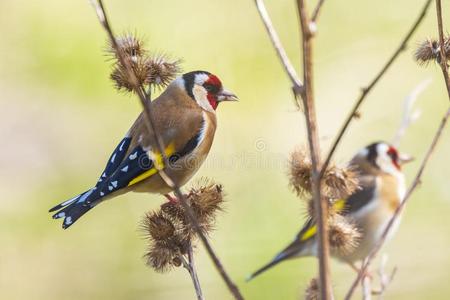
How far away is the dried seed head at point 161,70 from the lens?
6.71 ft

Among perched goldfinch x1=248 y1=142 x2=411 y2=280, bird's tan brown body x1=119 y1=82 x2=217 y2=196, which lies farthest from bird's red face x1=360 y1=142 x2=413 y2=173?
bird's tan brown body x1=119 y1=82 x2=217 y2=196

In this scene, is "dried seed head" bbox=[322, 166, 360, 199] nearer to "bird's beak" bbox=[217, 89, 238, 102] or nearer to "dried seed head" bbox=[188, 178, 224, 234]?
"dried seed head" bbox=[188, 178, 224, 234]

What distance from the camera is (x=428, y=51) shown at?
1996 mm

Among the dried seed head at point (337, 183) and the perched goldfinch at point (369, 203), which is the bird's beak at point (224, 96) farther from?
the dried seed head at point (337, 183)

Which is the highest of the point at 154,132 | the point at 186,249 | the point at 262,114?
the point at 262,114

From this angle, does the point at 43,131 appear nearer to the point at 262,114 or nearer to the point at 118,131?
the point at 118,131

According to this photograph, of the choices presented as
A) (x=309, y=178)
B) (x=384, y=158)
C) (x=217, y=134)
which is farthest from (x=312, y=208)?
(x=217, y=134)

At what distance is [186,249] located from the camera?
2.09 m

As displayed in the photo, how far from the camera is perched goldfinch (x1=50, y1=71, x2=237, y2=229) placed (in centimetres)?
257

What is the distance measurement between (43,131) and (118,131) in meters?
0.56

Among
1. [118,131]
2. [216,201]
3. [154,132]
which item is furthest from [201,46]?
[154,132]

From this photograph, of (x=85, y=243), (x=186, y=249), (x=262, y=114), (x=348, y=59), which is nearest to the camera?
(x=186, y=249)

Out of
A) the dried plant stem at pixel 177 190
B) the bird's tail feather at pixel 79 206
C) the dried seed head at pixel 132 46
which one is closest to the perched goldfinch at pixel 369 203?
the bird's tail feather at pixel 79 206

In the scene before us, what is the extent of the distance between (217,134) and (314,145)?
341cm
